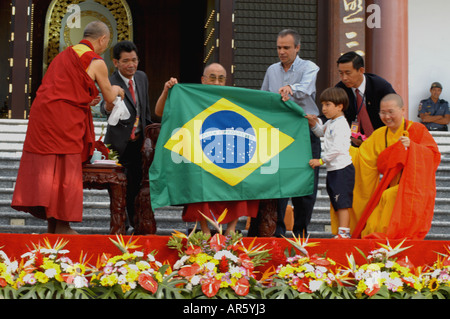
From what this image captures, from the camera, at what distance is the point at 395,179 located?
20.1ft

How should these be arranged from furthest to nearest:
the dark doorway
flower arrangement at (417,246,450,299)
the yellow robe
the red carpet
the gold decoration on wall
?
the dark doorway → the gold decoration on wall → the yellow robe → the red carpet → flower arrangement at (417,246,450,299)

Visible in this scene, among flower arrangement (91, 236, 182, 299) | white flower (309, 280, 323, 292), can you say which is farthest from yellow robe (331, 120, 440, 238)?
flower arrangement (91, 236, 182, 299)

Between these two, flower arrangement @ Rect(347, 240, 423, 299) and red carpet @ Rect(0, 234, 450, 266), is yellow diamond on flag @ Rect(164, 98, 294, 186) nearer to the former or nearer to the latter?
red carpet @ Rect(0, 234, 450, 266)

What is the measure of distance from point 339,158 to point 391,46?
4655mm

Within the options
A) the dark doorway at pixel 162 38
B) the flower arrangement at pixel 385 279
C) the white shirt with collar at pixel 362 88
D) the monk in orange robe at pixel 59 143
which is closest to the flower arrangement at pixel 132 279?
the flower arrangement at pixel 385 279

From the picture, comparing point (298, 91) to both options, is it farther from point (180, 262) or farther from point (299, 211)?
point (180, 262)

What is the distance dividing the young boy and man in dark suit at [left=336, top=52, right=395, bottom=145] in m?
0.37

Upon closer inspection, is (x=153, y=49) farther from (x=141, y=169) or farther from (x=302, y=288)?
(x=302, y=288)

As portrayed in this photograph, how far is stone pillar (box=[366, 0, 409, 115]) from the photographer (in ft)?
34.0

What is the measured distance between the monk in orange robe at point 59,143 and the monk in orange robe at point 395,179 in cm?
232

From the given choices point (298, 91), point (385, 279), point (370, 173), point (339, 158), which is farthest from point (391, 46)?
point (385, 279)

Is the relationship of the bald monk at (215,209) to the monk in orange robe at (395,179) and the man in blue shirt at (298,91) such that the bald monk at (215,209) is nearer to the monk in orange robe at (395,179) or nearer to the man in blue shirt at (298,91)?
the man in blue shirt at (298,91)

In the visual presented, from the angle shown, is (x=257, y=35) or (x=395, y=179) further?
(x=257, y=35)

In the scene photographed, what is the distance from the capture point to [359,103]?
21.8 ft
